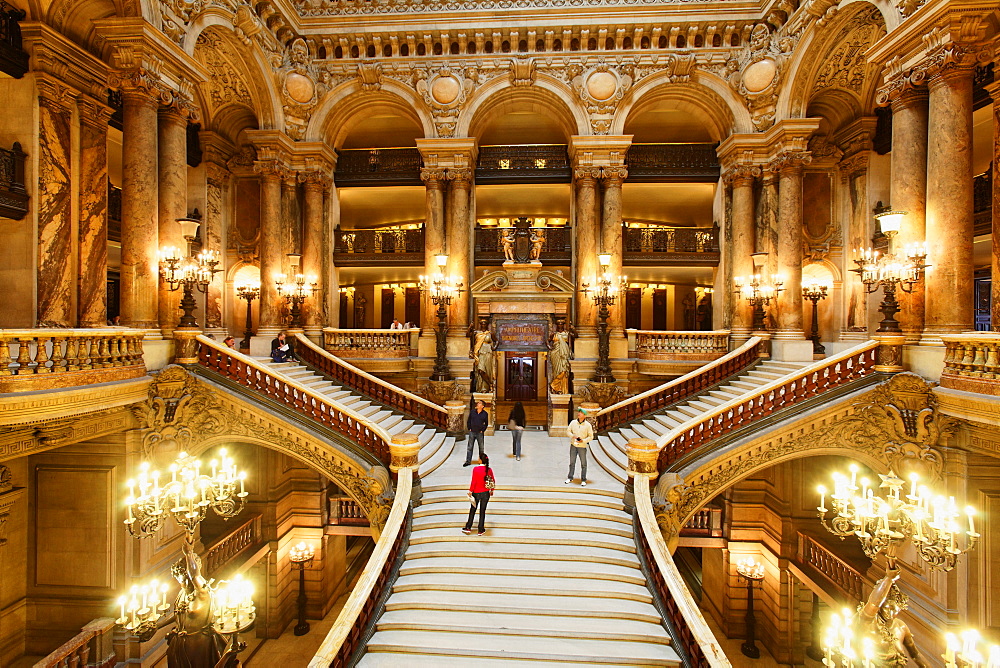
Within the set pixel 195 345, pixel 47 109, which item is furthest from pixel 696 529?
pixel 47 109

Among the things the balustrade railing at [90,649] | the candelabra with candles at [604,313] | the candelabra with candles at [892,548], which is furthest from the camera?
the candelabra with candles at [604,313]

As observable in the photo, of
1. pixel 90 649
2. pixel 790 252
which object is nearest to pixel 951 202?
pixel 790 252

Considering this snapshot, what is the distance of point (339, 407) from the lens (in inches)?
390

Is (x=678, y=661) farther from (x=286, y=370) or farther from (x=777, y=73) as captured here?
(x=777, y=73)

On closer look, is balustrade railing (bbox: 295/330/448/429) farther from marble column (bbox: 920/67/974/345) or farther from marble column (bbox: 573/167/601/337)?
marble column (bbox: 920/67/974/345)

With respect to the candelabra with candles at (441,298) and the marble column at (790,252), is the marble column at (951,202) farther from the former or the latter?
the candelabra with candles at (441,298)

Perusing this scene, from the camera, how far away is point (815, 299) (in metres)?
14.6

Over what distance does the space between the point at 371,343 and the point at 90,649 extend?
9.33 metres

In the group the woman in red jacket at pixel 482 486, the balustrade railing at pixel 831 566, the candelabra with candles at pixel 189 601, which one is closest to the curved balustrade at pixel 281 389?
the woman in red jacket at pixel 482 486

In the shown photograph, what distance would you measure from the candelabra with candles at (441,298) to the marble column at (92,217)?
26.3ft

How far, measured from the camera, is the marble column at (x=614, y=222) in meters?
15.6

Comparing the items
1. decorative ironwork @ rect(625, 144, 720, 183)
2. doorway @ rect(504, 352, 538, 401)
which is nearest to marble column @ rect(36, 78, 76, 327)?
doorway @ rect(504, 352, 538, 401)

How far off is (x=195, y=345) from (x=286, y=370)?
2.77 meters

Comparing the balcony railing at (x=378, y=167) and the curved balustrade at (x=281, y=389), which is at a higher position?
the balcony railing at (x=378, y=167)
